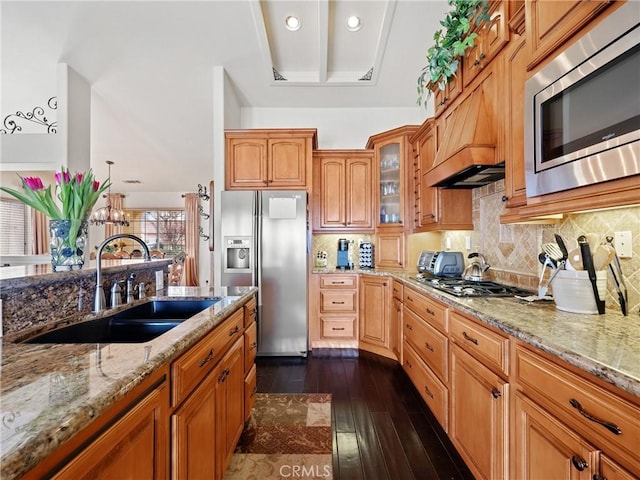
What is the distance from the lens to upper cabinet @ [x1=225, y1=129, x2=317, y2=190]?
11.3ft

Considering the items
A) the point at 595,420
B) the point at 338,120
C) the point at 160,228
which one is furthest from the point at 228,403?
the point at 160,228

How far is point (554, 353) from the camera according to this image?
3.04 feet

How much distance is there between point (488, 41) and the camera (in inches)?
69.9

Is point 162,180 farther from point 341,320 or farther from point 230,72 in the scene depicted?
point 341,320

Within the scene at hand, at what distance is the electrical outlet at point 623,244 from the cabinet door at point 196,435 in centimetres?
187

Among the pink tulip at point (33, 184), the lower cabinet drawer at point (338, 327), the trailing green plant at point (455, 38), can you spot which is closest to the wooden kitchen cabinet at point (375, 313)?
the lower cabinet drawer at point (338, 327)

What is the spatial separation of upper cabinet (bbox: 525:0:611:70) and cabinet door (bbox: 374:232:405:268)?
7.39 ft

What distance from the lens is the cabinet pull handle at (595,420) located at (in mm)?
750

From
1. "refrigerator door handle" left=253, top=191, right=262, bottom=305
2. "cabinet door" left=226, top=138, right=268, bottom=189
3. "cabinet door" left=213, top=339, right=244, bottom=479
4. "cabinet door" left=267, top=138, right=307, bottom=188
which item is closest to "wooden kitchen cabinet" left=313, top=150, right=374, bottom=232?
"cabinet door" left=267, top=138, right=307, bottom=188

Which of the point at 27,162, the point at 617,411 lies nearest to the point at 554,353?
the point at 617,411

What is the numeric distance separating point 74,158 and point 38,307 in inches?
120

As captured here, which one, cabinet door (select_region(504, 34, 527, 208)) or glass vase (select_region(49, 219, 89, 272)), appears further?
cabinet door (select_region(504, 34, 527, 208))

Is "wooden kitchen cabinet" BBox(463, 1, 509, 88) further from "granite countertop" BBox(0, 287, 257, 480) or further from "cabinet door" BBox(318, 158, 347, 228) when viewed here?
"granite countertop" BBox(0, 287, 257, 480)

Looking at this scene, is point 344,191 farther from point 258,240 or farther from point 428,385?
point 428,385
